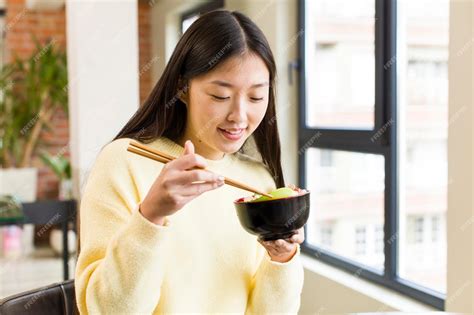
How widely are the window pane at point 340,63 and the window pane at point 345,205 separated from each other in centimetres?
20

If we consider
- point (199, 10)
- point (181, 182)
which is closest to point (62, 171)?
point (199, 10)

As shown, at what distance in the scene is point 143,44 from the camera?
19.7ft

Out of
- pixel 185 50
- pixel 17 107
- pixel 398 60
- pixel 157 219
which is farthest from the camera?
pixel 17 107

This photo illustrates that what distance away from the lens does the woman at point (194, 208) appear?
3.36 ft

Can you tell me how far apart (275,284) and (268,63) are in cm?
44

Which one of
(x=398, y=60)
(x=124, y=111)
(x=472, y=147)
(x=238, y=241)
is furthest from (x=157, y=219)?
(x=124, y=111)

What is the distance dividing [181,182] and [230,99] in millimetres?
292

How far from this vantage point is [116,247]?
102 cm

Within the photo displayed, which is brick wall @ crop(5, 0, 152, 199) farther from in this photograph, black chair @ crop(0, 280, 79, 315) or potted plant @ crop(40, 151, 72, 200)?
black chair @ crop(0, 280, 79, 315)

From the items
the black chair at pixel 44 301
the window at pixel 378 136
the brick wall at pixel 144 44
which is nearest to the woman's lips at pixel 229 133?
the black chair at pixel 44 301

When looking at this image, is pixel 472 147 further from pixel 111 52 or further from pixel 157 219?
pixel 111 52

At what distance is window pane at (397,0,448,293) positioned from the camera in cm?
268

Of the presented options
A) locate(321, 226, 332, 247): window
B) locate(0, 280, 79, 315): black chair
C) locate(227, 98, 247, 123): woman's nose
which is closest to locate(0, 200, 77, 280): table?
locate(321, 226, 332, 247): window

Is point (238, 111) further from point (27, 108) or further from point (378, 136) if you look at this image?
point (27, 108)
